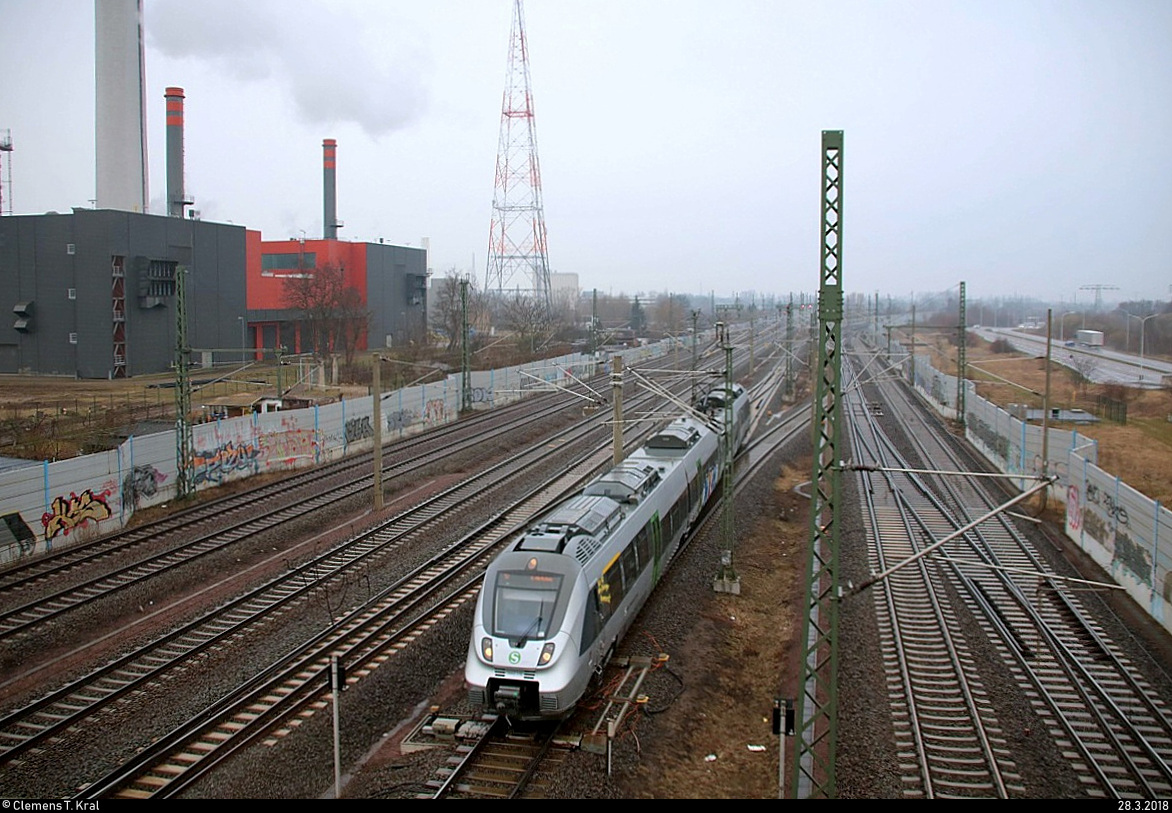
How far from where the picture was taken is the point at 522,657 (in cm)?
1088

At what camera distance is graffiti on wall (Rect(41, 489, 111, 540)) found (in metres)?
19.4

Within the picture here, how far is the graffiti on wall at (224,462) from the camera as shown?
2534 cm

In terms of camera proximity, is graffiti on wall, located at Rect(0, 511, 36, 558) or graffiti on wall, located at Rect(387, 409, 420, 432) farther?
graffiti on wall, located at Rect(387, 409, 420, 432)

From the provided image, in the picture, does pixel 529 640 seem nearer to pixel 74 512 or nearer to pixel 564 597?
pixel 564 597

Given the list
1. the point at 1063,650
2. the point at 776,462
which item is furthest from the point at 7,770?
the point at 776,462

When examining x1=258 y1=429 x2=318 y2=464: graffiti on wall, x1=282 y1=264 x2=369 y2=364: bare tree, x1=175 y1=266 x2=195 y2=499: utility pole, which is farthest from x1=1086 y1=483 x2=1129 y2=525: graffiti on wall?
x1=282 y1=264 x2=369 y2=364: bare tree

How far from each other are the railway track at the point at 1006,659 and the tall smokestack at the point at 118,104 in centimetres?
4897

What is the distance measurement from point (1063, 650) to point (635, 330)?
88.4 metres

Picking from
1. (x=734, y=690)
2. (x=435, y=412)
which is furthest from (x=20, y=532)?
(x=435, y=412)

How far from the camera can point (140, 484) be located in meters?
22.8

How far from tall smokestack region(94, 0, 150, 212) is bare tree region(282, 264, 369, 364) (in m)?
10.4

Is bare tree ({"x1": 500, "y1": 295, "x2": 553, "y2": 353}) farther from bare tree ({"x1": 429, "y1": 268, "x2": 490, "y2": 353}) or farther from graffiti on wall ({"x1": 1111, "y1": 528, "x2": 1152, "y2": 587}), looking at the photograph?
graffiti on wall ({"x1": 1111, "y1": 528, "x2": 1152, "y2": 587})

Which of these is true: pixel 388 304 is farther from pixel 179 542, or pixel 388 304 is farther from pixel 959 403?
pixel 179 542

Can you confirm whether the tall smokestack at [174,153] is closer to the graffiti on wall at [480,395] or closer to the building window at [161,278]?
the building window at [161,278]
